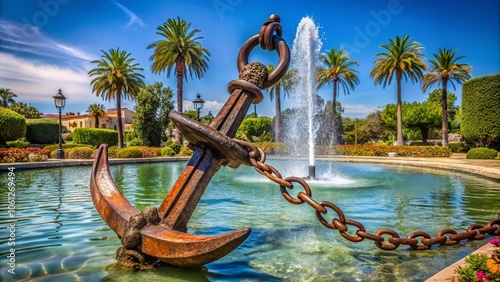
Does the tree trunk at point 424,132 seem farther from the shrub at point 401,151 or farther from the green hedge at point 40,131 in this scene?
the green hedge at point 40,131

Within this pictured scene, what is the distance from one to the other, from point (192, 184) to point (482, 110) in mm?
27368

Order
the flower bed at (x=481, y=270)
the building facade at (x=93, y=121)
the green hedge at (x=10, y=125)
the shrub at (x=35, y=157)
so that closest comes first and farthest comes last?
the flower bed at (x=481, y=270) → the shrub at (x=35, y=157) → the green hedge at (x=10, y=125) → the building facade at (x=93, y=121)

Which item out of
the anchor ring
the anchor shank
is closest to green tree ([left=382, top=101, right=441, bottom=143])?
the anchor ring

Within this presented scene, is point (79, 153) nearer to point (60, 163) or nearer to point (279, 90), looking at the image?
point (60, 163)

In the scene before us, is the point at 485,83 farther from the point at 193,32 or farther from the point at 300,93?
the point at 193,32

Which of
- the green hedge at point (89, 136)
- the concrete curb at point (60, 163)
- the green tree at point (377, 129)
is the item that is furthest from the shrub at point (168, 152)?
the green tree at point (377, 129)

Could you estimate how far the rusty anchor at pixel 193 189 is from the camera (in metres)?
2.49

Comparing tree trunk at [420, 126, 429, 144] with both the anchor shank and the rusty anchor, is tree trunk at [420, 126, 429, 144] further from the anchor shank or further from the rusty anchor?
the anchor shank

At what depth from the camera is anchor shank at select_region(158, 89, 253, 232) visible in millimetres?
2848

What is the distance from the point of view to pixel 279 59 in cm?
332

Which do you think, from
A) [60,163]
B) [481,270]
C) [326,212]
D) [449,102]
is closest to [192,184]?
[326,212]

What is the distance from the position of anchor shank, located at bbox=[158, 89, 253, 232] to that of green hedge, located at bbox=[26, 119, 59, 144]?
36.4 meters

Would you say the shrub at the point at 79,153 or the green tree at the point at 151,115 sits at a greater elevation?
the green tree at the point at 151,115

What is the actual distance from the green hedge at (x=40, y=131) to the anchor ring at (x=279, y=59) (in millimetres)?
36199
